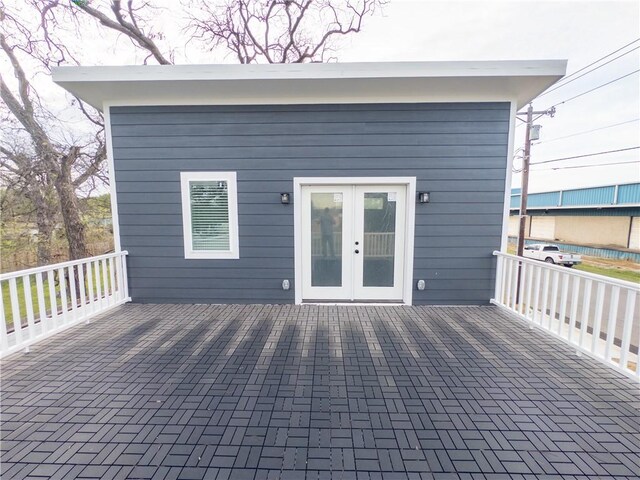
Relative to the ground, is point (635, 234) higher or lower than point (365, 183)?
lower

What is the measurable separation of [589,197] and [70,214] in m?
23.3

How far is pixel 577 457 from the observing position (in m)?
1.58

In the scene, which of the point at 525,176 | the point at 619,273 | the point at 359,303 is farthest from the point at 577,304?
the point at 619,273

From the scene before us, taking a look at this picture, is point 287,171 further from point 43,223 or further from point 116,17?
point 43,223

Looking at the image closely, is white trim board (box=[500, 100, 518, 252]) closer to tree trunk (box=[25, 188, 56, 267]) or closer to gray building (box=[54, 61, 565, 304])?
gray building (box=[54, 61, 565, 304])

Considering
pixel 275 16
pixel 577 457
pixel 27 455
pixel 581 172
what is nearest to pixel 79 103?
pixel 275 16

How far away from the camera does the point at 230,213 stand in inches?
160

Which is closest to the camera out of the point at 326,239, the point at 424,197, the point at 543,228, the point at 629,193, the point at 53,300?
the point at 53,300

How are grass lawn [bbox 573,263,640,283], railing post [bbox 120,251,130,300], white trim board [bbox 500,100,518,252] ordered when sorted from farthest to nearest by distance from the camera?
grass lawn [bbox 573,263,640,283], railing post [bbox 120,251,130,300], white trim board [bbox 500,100,518,252]

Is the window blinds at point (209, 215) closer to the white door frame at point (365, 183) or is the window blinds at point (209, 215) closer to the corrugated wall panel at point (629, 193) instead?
the white door frame at point (365, 183)

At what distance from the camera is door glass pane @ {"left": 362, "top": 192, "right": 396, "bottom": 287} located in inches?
160

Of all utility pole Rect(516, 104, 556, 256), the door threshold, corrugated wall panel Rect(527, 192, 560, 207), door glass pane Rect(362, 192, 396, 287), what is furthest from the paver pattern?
corrugated wall panel Rect(527, 192, 560, 207)

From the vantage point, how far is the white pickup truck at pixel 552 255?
13430 mm

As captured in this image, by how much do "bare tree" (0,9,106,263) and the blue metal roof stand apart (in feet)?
71.7
